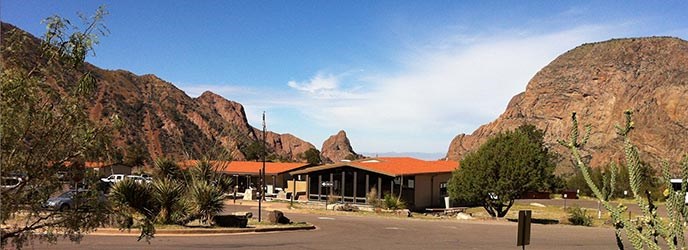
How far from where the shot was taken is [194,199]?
24203mm

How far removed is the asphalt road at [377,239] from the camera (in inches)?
738

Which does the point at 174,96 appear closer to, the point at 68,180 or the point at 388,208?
the point at 388,208

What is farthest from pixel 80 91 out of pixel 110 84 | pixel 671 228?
pixel 110 84

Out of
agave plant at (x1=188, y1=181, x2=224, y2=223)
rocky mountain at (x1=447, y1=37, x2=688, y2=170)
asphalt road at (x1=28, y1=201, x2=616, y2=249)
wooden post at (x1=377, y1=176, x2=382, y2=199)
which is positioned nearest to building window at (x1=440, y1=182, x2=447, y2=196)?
wooden post at (x1=377, y1=176, x2=382, y2=199)

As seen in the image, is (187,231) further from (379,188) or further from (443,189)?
(443,189)

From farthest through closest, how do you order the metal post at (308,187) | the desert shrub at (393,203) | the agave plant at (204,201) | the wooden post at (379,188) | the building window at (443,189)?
the metal post at (308,187)
the building window at (443,189)
the wooden post at (379,188)
the desert shrub at (393,203)
the agave plant at (204,201)

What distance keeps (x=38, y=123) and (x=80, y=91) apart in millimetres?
578

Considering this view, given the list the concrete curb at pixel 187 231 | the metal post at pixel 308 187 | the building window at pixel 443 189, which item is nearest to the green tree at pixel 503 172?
the building window at pixel 443 189

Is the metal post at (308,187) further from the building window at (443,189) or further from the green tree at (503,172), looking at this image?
the green tree at (503,172)

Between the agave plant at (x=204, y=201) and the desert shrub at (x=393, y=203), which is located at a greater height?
the agave plant at (x=204, y=201)

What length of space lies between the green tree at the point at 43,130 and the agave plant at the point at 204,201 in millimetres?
17216

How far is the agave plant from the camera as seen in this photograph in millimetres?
24047

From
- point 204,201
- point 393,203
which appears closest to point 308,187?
point 393,203

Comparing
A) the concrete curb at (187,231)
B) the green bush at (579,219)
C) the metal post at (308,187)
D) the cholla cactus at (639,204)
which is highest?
the cholla cactus at (639,204)
